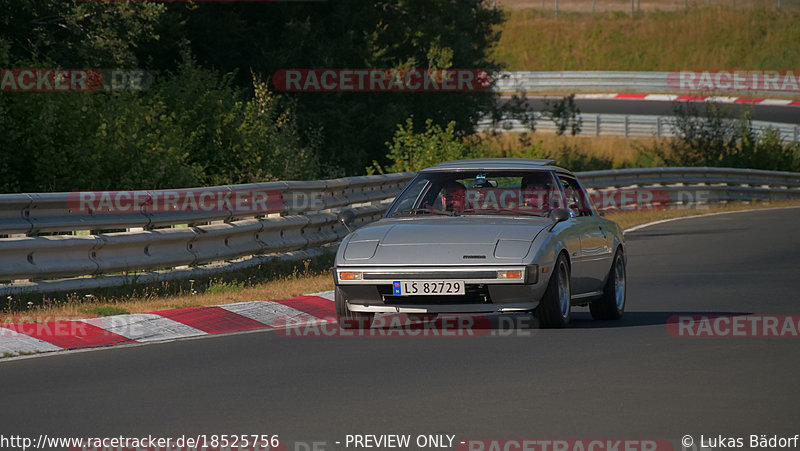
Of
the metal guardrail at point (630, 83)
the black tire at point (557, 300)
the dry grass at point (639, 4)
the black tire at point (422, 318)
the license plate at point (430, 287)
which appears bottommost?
the metal guardrail at point (630, 83)

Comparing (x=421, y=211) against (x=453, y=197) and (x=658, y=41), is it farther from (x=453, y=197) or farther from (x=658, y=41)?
(x=658, y=41)

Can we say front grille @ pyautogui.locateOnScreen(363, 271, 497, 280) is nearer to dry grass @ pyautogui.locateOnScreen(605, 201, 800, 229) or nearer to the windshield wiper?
the windshield wiper

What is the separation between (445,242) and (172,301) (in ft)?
10.4

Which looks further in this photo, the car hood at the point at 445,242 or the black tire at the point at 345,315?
A: the black tire at the point at 345,315

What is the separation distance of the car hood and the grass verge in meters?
2.10

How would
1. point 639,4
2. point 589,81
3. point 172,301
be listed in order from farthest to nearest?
point 639,4, point 589,81, point 172,301

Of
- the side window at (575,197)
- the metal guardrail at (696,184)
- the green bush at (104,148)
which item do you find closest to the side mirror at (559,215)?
the side window at (575,197)

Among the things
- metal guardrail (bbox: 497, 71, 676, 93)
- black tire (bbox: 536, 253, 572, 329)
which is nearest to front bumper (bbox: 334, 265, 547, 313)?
black tire (bbox: 536, 253, 572, 329)

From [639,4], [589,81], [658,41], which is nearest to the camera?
[589,81]

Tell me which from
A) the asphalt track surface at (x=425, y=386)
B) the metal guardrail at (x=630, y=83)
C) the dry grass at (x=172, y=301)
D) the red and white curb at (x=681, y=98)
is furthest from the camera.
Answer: the metal guardrail at (x=630, y=83)

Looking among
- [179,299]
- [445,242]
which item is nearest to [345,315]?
[445,242]

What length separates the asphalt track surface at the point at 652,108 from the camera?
58.5m

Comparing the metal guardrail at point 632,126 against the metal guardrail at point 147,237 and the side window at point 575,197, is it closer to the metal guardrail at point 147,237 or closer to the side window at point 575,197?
the metal guardrail at point 147,237

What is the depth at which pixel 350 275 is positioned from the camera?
35.5 feet
